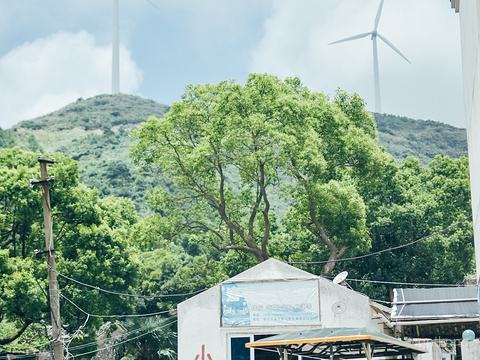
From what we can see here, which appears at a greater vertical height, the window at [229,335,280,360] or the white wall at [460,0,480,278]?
the white wall at [460,0,480,278]

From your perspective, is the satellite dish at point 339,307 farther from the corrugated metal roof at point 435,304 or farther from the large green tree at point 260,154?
the large green tree at point 260,154

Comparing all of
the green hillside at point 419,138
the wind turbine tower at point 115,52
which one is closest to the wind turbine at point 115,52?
the wind turbine tower at point 115,52

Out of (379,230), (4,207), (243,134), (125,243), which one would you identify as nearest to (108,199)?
(125,243)

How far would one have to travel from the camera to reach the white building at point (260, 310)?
20.6 meters

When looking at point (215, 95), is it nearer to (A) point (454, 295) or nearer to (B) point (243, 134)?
(B) point (243, 134)

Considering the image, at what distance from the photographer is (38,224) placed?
32812 mm

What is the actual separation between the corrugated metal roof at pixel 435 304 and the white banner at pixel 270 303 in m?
A: 2.55

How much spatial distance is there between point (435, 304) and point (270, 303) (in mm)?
4900

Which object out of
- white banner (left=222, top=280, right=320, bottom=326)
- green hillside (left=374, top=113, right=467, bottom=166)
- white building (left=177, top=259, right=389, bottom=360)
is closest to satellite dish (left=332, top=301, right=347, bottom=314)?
white building (left=177, top=259, right=389, bottom=360)

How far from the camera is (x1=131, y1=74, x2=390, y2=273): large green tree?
32781mm

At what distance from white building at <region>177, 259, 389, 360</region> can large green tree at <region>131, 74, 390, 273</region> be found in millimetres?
11659

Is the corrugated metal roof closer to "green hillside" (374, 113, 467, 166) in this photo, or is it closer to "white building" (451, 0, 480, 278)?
"white building" (451, 0, 480, 278)

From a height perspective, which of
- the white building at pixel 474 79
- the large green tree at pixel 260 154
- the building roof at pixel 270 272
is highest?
the large green tree at pixel 260 154

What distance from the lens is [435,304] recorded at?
20.0 meters
